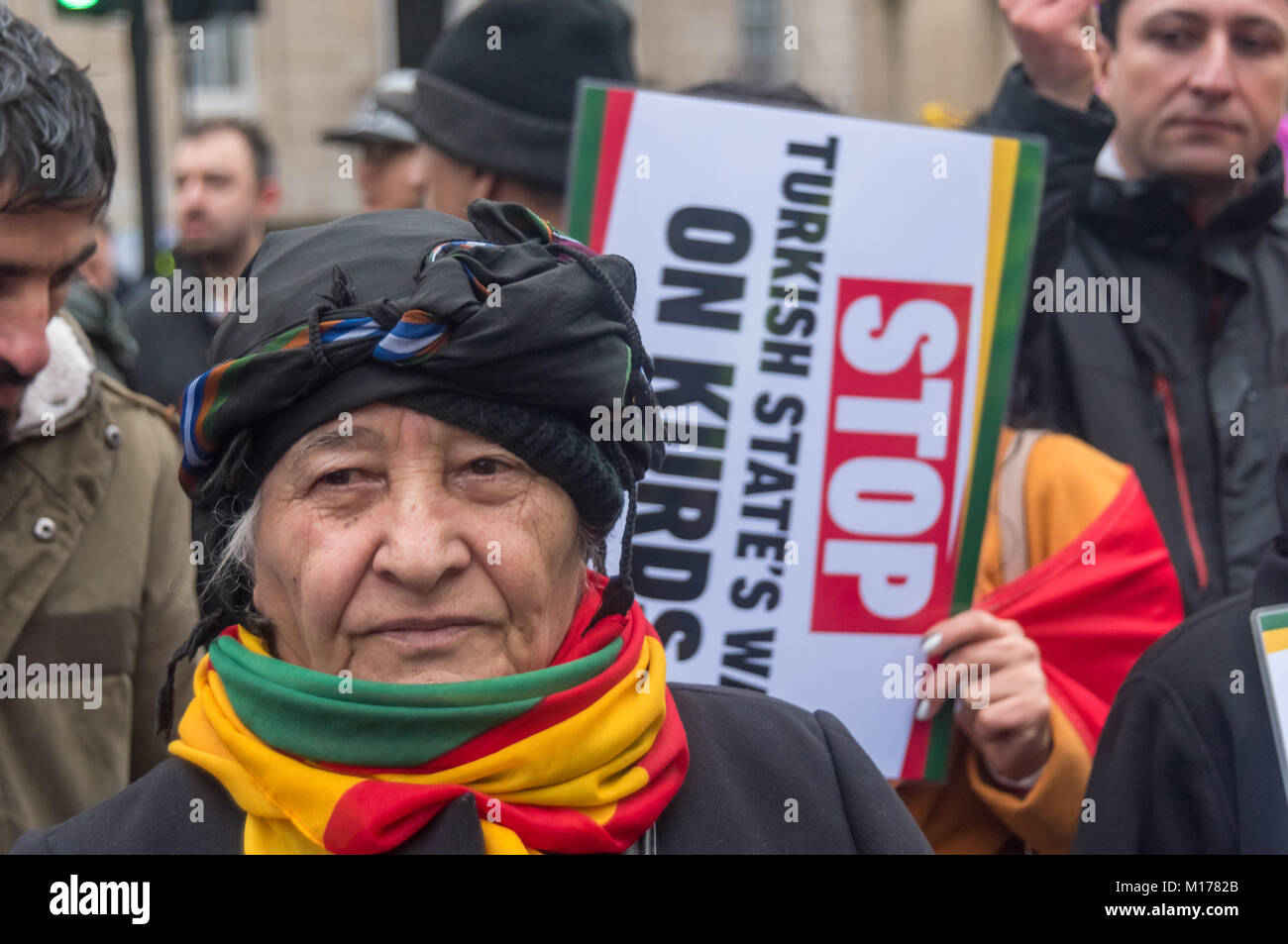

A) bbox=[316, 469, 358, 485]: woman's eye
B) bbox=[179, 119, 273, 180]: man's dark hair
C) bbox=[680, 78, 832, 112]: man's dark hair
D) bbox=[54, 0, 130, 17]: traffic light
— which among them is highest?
bbox=[54, 0, 130, 17]: traffic light

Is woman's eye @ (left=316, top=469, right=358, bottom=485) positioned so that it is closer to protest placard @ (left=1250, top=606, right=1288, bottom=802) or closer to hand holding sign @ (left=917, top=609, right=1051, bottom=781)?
hand holding sign @ (left=917, top=609, right=1051, bottom=781)

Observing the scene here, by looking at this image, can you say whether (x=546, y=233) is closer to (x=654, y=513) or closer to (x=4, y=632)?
(x=654, y=513)

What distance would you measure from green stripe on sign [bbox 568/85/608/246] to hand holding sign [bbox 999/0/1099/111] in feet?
2.63

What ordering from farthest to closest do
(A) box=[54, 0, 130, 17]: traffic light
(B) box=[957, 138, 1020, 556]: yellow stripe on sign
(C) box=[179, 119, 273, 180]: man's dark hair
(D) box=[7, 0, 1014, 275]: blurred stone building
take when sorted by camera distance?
1. (D) box=[7, 0, 1014, 275]: blurred stone building
2. (C) box=[179, 119, 273, 180]: man's dark hair
3. (A) box=[54, 0, 130, 17]: traffic light
4. (B) box=[957, 138, 1020, 556]: yellow stripe on sign

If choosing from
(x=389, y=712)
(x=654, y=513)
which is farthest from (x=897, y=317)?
(x=389, y=712)

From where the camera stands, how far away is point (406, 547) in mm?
1785

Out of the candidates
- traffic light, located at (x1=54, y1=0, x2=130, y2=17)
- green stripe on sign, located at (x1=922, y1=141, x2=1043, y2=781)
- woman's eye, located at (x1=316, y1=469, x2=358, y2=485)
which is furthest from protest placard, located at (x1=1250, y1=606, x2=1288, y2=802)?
traffic light, located at (x1=54, y1=0, x2=130, y2=17)

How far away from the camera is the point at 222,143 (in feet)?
21.3

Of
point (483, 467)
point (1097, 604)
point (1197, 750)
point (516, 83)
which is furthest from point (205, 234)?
point (1197, 750)

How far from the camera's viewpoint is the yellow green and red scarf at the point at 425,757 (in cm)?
176

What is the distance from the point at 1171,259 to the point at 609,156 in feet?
3.85

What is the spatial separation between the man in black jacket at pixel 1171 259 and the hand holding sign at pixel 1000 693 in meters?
0.50

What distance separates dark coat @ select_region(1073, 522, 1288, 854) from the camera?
2.03 metres

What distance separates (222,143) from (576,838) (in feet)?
17.3
